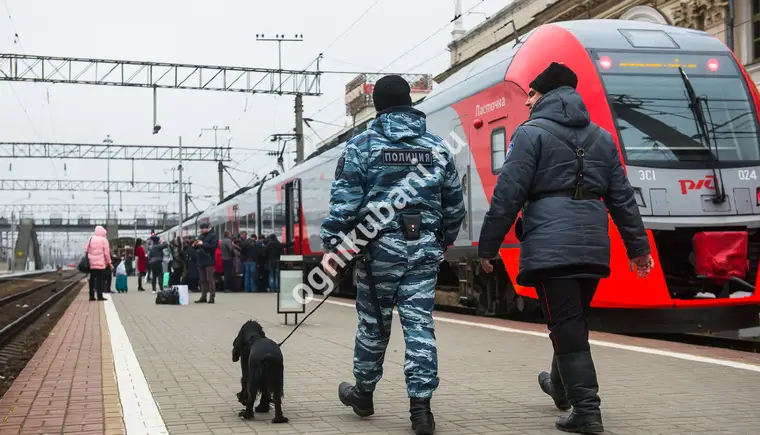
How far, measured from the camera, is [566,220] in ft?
15.7

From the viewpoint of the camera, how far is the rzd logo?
31.0 ft

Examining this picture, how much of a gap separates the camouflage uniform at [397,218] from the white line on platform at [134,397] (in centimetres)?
115

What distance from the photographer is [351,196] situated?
16.6 feet

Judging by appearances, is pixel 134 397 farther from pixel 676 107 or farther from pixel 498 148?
pixel 498 148

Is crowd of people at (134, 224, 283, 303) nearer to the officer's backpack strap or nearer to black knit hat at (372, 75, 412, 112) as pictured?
black knit hat at (372, 75, 412, 112)

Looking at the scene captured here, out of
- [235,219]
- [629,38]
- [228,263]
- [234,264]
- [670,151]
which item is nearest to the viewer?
[670,151]

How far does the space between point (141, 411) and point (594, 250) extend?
2.73 m

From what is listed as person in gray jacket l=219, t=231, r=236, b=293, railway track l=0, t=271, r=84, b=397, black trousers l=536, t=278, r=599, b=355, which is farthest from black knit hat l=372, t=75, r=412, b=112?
person in gray jacket l=219, t=231, r=236, b=293

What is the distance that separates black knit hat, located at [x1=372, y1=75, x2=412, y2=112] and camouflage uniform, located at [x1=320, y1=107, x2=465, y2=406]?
0.17 ft

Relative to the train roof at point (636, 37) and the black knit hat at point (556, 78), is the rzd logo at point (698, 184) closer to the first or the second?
the train roof at point (636, 37)

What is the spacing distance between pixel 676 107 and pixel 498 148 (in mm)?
2440

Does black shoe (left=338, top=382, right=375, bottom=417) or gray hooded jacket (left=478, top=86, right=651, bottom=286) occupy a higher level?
gray hooded jacket (left=478, top=86, right=651, bottom=286)

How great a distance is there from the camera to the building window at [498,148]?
1145cm

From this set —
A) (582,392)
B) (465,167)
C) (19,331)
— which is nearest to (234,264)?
(19,331)
